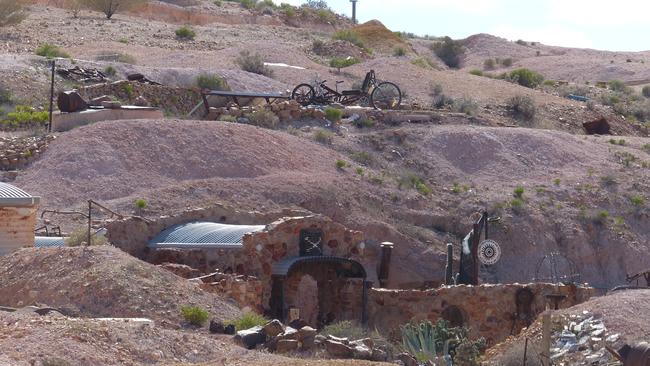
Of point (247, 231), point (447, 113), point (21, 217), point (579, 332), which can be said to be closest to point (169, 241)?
point (247, 231)

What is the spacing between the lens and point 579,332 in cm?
2511

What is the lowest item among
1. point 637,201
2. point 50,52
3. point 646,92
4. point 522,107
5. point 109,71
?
point 637,201

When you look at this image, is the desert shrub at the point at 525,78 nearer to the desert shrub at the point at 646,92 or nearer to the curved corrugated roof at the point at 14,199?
the desert shrub at the point at 646,92

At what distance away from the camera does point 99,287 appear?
73.4 ft

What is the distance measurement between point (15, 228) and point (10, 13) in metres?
38.0

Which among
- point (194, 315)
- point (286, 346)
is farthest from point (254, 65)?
point (286, 346)

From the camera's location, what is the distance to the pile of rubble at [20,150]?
3962 centimetres

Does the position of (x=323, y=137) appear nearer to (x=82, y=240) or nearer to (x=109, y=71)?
(x=109, y=71)

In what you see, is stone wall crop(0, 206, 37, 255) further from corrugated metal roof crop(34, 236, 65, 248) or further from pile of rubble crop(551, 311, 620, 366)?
pile of rubble crop(551, 311, 620, 366)

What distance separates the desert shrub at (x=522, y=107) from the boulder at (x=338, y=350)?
39.0 m

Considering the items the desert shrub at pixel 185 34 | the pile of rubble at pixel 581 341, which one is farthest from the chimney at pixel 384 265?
the desert shrub at pixel 185 34

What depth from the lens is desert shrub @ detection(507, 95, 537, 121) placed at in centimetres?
5826

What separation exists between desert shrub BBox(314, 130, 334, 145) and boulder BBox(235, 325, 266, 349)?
2659 cm

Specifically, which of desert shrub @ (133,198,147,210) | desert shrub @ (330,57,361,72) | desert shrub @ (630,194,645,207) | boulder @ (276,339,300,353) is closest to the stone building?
boulder @ (276,339,300,353)
